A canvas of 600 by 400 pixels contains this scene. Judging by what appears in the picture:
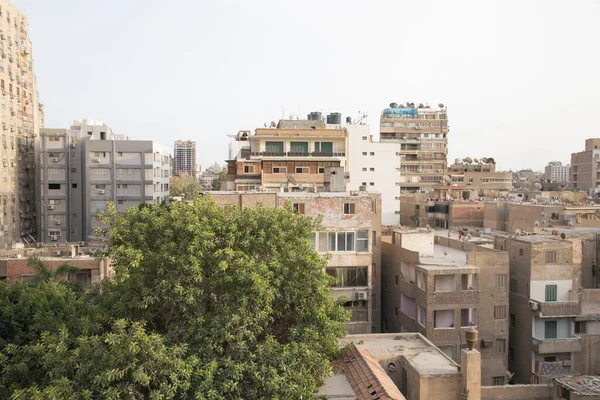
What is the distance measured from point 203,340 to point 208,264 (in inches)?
79.0

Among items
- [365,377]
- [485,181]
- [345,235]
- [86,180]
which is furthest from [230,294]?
[485,181]

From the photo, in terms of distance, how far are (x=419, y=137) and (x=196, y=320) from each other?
74.9 m

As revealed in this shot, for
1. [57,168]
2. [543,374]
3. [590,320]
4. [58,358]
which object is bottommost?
[543,374]

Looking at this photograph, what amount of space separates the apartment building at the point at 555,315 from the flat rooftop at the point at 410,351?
8.70 m

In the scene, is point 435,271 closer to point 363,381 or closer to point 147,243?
point 363,381

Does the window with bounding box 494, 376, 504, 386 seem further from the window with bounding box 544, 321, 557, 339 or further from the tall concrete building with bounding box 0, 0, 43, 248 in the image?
the tall concrete building with bounding box 0, 0, 43, 248

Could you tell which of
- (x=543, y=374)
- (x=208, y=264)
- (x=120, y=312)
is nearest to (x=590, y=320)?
(x=543, y=374)

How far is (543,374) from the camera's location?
26.1m

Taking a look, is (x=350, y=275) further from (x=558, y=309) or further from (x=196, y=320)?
(x=196, y=320)

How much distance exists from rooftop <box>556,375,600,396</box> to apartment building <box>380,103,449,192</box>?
6120 centimetres

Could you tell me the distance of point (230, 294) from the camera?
13031 mm

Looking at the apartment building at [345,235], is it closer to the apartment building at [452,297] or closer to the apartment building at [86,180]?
the apartment building at [452,297]

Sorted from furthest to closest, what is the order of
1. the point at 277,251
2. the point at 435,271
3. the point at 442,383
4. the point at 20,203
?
the point at 20,203
the point at 435,271
the point at 442,383
the point at 277,251

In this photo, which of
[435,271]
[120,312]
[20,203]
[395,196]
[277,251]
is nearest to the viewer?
[120,312]
